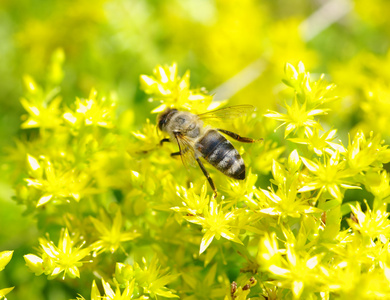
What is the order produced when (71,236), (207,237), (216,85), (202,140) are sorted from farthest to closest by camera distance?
(216,85), (202,140), (71,236), (207,237)

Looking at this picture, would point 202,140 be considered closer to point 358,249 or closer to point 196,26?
Result: point 358,249

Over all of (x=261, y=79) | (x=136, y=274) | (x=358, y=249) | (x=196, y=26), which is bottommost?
(x=261, y=79)

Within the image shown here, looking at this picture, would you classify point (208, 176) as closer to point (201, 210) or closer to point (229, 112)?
point (201, 210)

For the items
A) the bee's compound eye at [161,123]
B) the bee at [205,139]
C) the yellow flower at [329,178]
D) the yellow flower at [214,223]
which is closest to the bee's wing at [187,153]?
the bee at [205,139]

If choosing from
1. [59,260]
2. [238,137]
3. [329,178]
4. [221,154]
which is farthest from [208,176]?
[59,260]

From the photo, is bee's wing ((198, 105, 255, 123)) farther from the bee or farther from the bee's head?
the bee's head

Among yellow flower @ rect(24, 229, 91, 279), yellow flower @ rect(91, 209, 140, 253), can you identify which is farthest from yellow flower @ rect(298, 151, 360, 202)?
yellow flower @ rect(24, 229, 91, 279)

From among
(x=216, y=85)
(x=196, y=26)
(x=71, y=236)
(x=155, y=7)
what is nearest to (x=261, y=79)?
(x=216, y=85)
